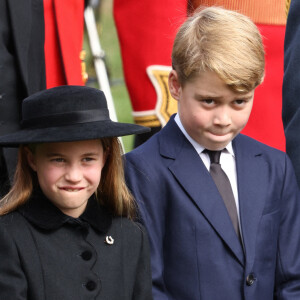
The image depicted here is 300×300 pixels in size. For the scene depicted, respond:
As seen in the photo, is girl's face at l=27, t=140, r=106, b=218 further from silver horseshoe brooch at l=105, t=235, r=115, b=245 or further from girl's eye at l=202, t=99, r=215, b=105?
girl's eye at l=202, t=99, r=215, b=105

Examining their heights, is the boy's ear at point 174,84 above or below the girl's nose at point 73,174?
above

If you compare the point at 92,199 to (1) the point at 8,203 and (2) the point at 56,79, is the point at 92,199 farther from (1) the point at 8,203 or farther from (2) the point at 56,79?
(2) the point at 56,79

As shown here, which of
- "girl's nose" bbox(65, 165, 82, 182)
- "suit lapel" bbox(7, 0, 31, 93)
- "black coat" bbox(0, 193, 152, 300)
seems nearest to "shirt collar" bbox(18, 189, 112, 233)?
"black coat" bbox(0, 193, 152, 300)

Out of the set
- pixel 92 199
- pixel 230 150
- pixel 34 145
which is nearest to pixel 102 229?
pixel 92 199

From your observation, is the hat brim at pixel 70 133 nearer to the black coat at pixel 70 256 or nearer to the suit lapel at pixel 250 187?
the black coat at pixel 70 256

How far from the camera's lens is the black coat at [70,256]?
111 inches

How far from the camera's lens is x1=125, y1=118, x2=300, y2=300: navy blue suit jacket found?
3104 millimetres

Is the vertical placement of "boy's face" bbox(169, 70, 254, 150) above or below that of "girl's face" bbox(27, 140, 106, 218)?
above

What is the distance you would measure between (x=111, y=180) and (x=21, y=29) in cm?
75

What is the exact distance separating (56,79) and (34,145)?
37.6 inches

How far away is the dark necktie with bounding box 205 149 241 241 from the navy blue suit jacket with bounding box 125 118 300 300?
1.2 inches

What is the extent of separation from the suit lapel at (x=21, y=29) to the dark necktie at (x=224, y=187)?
0.78 metres

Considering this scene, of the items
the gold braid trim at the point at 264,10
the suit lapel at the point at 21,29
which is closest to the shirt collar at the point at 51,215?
the suit lapel at the point at 21,29

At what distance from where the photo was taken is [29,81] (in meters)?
3.52
